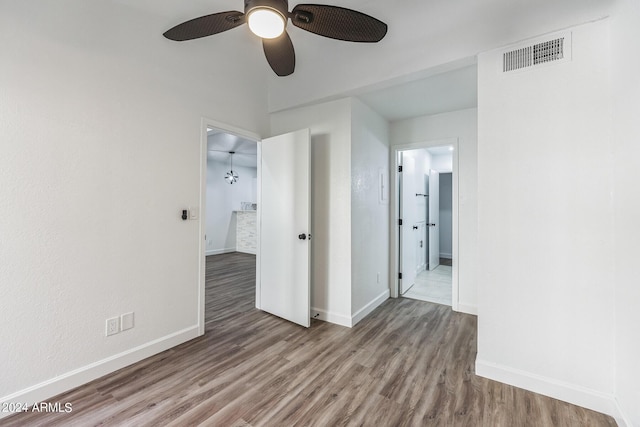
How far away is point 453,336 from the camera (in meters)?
2.67

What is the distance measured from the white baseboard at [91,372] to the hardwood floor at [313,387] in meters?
0.06

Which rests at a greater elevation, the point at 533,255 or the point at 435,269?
the point at 533,255

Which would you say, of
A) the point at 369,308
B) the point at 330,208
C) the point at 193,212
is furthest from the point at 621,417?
the point at 193,212

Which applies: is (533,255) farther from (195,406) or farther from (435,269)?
(435,269)

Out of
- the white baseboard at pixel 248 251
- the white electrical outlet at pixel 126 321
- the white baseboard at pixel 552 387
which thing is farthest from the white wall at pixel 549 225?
the white baseboard at pixel 248 251

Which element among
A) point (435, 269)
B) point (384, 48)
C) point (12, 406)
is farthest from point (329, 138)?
point (435, 269)

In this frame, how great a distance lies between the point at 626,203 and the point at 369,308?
239cm

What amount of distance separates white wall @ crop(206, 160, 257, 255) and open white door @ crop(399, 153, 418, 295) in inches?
207

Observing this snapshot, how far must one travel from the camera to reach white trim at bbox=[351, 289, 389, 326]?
9.59 feet

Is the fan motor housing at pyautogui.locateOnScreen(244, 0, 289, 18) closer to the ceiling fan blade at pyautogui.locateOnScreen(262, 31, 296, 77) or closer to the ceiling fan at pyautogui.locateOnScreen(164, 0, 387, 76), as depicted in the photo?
the ceiling fan at pyautogui.locateOnScreen(164, 0, 387, 76)

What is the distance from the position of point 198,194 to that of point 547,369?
10.1 ft

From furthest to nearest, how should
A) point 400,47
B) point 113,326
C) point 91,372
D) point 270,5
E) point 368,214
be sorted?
1. point 368,214
2. point 400,47
3. point 113,326
4. point 91,372
5. point 270,5

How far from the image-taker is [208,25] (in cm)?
161

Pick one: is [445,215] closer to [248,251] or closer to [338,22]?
[248,251]
